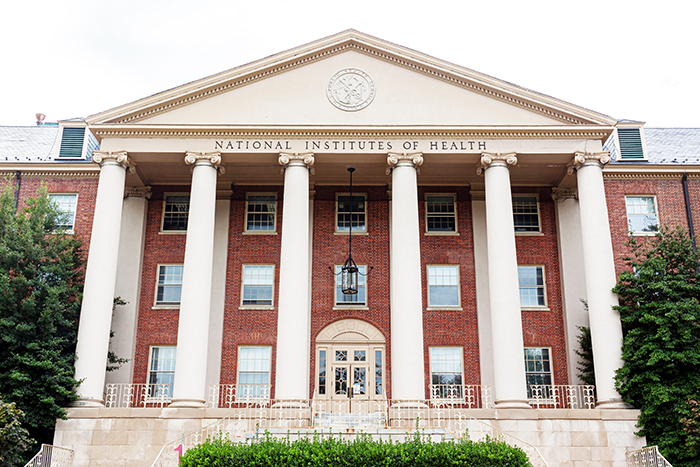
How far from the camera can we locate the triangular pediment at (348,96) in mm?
28188

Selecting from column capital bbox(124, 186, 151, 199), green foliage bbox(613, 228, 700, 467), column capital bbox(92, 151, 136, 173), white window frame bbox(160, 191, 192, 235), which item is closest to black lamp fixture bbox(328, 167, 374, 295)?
white window frame bbox(160, 191, 192, 235)

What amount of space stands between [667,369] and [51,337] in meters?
21.7

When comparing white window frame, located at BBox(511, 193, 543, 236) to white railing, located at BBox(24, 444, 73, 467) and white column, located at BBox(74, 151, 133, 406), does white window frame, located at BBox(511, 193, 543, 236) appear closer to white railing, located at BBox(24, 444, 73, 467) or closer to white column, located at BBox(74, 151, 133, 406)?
white column, located at BBox(74, 151, 133, 406)

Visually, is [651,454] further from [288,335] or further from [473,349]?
[288,335]

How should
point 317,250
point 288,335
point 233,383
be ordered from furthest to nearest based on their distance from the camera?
1. point 317,250
2. point 233,383
3. point 288,335

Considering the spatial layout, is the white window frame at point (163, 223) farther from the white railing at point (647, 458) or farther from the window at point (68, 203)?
the white railing at point (647, 458)

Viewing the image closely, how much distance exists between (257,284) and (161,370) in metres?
5.46

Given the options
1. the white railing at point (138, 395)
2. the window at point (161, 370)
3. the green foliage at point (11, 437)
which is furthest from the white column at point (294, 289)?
the green foliage at point (11, 437)

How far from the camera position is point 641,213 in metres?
32.6

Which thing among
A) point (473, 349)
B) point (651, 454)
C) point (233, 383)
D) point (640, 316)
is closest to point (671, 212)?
point (640, 316)

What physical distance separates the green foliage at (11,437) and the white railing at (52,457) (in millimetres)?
498

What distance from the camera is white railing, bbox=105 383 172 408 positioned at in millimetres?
27578

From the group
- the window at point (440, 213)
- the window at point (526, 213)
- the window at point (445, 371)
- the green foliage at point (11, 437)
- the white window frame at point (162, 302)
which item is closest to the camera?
the green foliage at point (11, 437)

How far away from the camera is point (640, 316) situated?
25.5 m
